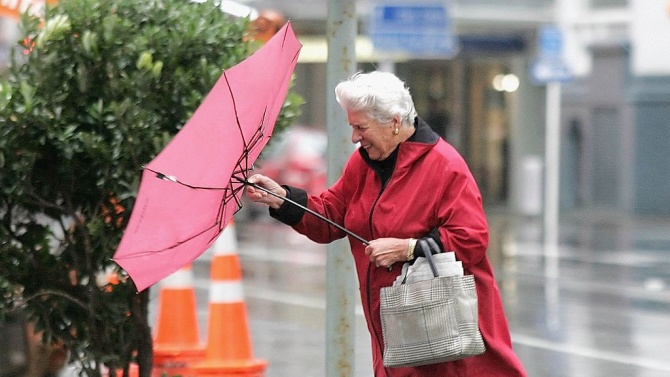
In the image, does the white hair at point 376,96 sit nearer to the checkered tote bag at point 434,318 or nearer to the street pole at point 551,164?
the checkered tote bag at point 434,318

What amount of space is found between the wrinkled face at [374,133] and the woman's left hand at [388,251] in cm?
32

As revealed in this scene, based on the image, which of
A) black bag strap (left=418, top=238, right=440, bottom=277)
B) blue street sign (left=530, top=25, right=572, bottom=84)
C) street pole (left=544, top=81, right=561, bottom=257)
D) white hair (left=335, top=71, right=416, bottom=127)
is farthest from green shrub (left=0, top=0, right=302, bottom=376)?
street pole (left=544, top=81, right=561, bottom=257)

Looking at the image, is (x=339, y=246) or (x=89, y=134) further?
(x=339, y=246)

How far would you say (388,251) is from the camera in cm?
414

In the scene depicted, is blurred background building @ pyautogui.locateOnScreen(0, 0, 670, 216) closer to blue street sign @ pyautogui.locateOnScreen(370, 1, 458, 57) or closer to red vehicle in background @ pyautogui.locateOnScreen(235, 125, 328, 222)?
red vehicle in background @ pyautogui.locateOnScreen(235, 125, 328, 222)

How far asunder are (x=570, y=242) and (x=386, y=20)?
178 inches

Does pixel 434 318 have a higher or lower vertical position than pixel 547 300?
higher

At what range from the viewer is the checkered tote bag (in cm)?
408

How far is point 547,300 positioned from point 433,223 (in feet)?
28.6

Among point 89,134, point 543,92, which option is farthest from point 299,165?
point 89,134

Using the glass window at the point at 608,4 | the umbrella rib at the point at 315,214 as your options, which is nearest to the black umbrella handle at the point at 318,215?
the umbrella rib at the point at 315,214

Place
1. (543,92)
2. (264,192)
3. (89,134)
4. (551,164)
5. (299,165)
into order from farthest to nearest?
(543,92), (299,165), (551,164), (89,134), (264,192)

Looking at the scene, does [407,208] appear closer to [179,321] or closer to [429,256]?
[429,256]

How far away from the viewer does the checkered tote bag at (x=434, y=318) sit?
408cm
